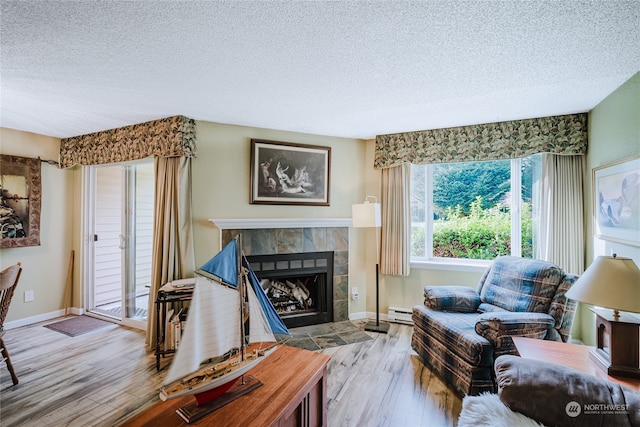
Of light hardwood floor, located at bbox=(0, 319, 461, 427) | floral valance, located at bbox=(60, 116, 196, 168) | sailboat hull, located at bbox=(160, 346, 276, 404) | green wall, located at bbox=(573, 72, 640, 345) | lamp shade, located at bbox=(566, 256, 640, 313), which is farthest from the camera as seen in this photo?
floral valance, located at bbox=(60, 116, 196, 168)

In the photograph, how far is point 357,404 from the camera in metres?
2.15

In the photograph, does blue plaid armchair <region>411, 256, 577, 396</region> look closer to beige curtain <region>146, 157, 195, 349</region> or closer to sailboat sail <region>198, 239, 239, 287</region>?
sailboat sail <region>198, 239, 239, 287</region>

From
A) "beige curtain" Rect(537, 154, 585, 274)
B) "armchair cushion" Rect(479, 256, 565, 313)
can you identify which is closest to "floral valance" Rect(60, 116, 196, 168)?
"armchair cushion" Rect(479, 256, 565, 313)

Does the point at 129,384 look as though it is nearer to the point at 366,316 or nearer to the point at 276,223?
the point at 276,223

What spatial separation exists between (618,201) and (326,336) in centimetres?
277

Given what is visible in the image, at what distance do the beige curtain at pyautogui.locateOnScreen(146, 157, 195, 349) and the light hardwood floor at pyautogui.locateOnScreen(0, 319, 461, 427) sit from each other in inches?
20.3

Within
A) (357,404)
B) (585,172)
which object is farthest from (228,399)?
(585,172)

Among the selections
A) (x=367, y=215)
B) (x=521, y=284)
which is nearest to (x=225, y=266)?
(x=367, y=215)

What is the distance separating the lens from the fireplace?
11.5 feet

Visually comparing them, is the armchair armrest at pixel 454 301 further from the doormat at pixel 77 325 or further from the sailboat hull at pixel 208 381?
the doormat at pixel 77 325

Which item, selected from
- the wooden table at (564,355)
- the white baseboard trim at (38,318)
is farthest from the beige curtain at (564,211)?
the white baseboard trim at (38,318)

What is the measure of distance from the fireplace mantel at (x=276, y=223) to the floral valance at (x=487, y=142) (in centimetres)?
88

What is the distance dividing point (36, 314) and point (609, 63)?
5.97 metres

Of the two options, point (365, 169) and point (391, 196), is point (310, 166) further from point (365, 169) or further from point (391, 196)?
point (391, 196)
